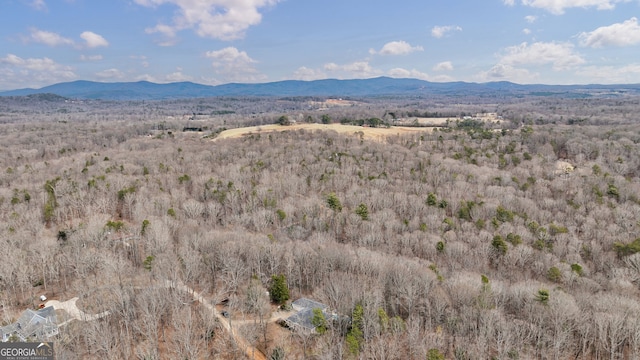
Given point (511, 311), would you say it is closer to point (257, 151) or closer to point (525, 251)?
point (525, 251)

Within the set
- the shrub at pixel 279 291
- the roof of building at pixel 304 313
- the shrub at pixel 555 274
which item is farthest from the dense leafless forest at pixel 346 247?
the shrub at pixel 279 291

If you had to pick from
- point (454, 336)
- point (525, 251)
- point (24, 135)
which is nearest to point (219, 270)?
point (454, 336)

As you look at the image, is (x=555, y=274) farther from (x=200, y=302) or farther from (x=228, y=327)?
(x=200, y=302)

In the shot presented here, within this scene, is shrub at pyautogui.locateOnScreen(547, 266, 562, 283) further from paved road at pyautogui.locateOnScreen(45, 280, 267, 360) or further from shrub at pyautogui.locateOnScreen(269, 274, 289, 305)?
paved road at pyautogui.locateOnScreen(45, 280, 267, 360)

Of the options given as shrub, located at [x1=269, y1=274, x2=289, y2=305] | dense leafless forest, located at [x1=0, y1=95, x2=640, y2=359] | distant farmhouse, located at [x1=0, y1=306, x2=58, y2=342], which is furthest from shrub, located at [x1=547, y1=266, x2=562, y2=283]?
distant farmhouse, located at [x1=0, y1=306, x2=58, y2=342]

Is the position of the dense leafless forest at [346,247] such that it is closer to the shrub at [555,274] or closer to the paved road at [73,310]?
the shrub at [555,274]

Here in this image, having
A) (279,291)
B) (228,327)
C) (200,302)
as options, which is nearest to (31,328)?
(200,302)
